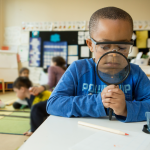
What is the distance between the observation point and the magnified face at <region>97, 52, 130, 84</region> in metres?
0.67

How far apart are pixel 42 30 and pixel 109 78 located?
4.66 meters

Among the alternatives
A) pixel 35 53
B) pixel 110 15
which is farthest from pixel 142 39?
pixel 110 15

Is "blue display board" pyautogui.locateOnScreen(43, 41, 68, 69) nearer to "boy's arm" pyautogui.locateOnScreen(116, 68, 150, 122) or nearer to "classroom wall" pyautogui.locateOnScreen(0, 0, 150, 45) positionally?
"classroom wall" pyautogui.locateOnScreen(0, 0, 150, 45)

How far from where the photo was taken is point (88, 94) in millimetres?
846

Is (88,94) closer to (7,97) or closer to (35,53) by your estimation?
(7,97)

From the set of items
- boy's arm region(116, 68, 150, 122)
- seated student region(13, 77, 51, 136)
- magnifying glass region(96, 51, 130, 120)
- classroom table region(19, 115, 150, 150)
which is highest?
magnifying glass region(96, 51, 130, 120)

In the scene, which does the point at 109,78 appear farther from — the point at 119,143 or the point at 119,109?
the point at 119,143

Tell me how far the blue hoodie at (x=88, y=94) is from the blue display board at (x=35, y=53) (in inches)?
170

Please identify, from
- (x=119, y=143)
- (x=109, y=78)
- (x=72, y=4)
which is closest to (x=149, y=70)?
(x=109, y=78)

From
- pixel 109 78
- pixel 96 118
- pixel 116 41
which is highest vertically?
pixel 116 41

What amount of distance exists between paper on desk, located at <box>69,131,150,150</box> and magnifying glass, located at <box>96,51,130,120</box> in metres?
0.17

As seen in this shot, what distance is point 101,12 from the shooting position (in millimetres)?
829

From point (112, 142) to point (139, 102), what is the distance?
338 mm

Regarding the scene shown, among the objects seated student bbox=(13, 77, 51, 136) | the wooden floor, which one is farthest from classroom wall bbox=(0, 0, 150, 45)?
seated student bbox=(13, 77, 51, 136)
